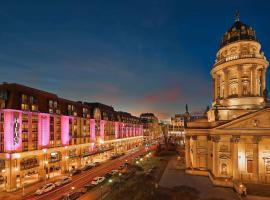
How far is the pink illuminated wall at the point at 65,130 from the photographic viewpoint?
5681 centimetres

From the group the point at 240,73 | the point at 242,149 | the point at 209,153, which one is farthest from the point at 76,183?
the point at 240,73

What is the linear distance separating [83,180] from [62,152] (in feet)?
41.6

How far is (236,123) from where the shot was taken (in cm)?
4234

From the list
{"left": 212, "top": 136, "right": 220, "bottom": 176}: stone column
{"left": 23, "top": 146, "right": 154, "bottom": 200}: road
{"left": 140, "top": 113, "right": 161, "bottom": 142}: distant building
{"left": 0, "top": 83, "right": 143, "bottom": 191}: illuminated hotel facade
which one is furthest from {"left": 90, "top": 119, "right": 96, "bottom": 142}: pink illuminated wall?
{"left": 140, "top": 113, "right": 161, "bottom": 142}: distant building

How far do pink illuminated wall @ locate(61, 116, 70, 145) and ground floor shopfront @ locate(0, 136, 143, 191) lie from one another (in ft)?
6.38

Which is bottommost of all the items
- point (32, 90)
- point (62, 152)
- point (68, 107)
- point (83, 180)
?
point (83, 180)

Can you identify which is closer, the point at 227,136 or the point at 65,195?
the point at 65,195

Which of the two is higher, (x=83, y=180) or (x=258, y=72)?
(x=258, y=72)

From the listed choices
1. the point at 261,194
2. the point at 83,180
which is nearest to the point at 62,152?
the point at 83,180

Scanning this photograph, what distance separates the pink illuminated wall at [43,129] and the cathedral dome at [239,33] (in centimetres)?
5308

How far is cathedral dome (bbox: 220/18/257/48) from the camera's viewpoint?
53434 millimetres

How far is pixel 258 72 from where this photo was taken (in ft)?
174

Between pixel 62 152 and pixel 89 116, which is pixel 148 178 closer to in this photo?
pixel 62 152

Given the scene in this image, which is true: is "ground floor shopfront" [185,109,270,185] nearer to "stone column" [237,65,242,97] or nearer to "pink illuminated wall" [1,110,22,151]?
"stone column" [237,65,242,97]
